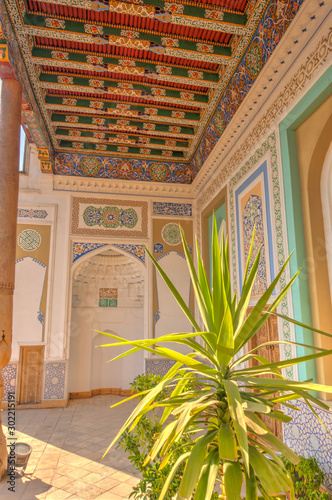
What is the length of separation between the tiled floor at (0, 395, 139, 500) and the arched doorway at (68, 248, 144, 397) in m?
1.48

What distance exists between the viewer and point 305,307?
9.82ft

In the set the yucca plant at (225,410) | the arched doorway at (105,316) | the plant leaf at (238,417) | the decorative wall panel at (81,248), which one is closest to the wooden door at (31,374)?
the arched doorway at (105,316)

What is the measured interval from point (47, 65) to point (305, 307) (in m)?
4.13

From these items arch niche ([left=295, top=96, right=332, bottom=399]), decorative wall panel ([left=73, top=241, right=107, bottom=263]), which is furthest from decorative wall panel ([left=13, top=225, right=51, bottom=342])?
arch niche ([left=295, top=96, right=332, bottom=399])

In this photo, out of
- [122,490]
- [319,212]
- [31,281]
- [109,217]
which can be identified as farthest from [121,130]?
[122,490]

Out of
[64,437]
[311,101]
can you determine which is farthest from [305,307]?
[64,437]

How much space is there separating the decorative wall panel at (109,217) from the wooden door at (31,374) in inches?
85.1

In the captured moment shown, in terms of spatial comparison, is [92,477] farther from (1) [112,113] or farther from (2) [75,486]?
(1) [112,113]

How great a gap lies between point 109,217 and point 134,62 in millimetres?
2852

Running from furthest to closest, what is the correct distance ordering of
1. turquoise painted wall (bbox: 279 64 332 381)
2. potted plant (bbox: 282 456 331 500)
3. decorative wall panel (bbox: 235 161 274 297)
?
decorative wall panel (bbox: 235 161 274 297) → turquoise painted wall (bbox: 279 64 332 381) → potted plant (bbox: 282 456 331 500)

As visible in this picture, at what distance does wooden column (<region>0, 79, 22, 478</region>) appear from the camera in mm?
3172

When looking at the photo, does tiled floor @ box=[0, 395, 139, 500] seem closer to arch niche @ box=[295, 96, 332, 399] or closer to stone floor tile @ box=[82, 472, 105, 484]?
stone floor tile @ box=[82, 472, 105, 484]

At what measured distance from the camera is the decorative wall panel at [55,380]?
5875 millimetres

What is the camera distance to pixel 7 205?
11.3 feet
